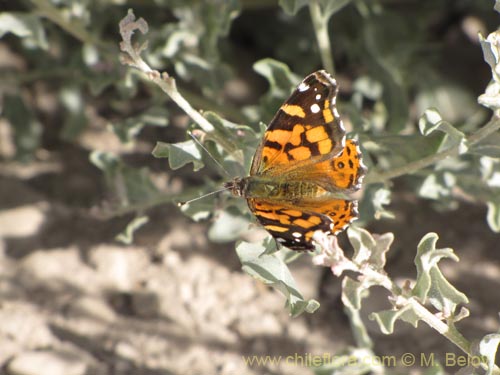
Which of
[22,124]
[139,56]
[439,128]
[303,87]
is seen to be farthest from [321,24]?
[22,124]

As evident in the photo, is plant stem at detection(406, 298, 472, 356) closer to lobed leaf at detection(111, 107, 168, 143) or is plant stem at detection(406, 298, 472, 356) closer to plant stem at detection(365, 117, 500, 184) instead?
plant stem at detection(365, 117, 500, 184)

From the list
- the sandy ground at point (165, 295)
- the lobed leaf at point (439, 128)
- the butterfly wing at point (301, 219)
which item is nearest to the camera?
the butterfly wing at point (301, 219)

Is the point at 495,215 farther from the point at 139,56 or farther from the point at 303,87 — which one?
the point at 139,56

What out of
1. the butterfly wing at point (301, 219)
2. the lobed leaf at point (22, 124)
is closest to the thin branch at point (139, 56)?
the butterfly wing at point (301, 219)

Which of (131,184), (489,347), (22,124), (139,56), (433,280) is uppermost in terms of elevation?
(22,124)

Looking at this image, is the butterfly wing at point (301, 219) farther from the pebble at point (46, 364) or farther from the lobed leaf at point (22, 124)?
the lobed leaf at point (22, 124)

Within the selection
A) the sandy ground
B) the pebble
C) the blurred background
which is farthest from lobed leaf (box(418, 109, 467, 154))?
the pebble
